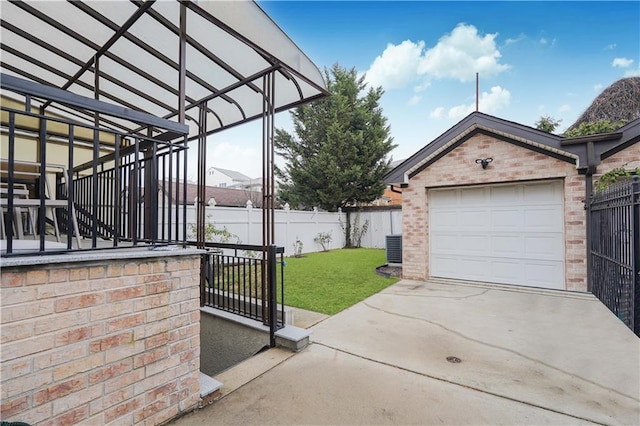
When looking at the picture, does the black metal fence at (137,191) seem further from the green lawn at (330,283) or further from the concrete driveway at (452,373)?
the green lawn at (330,283)

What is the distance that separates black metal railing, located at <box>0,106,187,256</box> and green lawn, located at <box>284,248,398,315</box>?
2.53 metres

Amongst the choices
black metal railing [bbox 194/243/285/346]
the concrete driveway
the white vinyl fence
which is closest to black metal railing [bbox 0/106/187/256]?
black metal railing [bbox 194/243/285/346]

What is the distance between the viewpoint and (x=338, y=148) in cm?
1466

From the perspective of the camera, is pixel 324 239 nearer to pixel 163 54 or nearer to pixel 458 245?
pixel 458 245

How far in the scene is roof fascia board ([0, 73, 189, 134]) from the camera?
1.40 meters

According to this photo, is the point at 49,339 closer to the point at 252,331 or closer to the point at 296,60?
the point at 252,331

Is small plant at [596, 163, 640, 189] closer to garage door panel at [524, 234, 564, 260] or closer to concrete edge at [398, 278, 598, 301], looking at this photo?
garage door panel at [524, 234, 564, 260]

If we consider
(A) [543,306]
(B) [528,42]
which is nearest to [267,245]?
(A) [543,306]

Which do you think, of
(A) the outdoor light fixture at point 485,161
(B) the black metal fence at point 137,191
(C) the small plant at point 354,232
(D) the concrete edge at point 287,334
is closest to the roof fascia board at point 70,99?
(B) the black metal fence at point 137,191

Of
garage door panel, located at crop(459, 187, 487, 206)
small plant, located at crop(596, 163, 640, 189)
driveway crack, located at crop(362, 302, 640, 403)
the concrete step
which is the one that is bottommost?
driveway crack, located at crop(362, 302, 640, 403)

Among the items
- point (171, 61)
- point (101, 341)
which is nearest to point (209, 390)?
point (101, 341)

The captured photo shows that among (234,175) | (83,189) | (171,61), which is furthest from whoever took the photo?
(234,175)

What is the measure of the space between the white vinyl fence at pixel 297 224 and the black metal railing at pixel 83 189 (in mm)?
3551

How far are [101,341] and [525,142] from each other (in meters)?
6.86
